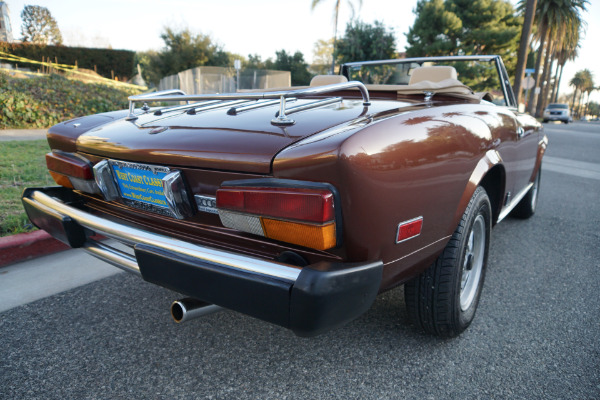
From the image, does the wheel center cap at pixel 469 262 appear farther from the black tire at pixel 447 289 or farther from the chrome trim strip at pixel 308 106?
the chrome trim strip at pixel 308 106

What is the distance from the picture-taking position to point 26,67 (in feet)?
53.7

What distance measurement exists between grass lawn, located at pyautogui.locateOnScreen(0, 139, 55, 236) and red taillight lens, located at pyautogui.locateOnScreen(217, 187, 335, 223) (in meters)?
2.47

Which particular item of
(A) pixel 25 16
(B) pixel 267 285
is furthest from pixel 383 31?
(B) pixel 267 285

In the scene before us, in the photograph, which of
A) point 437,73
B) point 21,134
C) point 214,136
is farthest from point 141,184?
point 21,134

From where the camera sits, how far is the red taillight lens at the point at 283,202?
1243mm

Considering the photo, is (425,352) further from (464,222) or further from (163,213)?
(163,213)

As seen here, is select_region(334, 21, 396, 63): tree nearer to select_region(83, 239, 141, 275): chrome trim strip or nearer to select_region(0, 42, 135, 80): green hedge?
select_region(0, 42, 135, 80): green hedge

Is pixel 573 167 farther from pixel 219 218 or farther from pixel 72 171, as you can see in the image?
pixel 72 171

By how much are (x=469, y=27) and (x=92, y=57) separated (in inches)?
915

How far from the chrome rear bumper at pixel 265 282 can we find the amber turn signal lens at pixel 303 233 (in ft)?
0.23

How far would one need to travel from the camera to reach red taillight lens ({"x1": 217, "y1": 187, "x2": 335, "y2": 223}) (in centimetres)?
124

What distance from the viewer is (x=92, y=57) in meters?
20.3

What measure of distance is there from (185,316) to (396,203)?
2.81 feet

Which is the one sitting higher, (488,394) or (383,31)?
(383,31)
